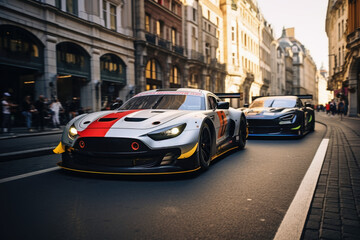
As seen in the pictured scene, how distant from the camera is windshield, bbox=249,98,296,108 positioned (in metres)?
10.3

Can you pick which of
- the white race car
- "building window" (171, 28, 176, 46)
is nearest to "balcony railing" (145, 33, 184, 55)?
"building window" (171, 28, 176, 46)

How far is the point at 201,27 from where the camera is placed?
38750mm

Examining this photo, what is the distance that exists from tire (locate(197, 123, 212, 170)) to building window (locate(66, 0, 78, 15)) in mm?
17046

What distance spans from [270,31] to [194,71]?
43.5 metres

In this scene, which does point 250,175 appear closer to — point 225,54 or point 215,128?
point 215,128

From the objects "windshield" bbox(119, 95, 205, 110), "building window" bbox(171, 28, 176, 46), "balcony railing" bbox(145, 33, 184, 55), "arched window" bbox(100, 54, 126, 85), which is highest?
"building window" bbox(171, 28, 176, 46)

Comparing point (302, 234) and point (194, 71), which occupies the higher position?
point (194, 71)

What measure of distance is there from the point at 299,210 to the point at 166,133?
5.82 feet

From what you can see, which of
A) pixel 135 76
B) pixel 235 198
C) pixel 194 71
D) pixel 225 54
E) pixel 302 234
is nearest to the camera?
pixel 302 234

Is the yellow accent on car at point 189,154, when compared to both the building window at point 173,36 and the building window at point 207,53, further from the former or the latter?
the building window at point 207,53

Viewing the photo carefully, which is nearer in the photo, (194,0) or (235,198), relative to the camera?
(235,198)

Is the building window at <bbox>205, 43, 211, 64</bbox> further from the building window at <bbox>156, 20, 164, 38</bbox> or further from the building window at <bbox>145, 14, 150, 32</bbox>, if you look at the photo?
the building window at <bbox>145, 14, 150, 32</bbox>

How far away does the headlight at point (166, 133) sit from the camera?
4090 mm

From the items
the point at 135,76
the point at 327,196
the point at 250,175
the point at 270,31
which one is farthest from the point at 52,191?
the point at 270,31
